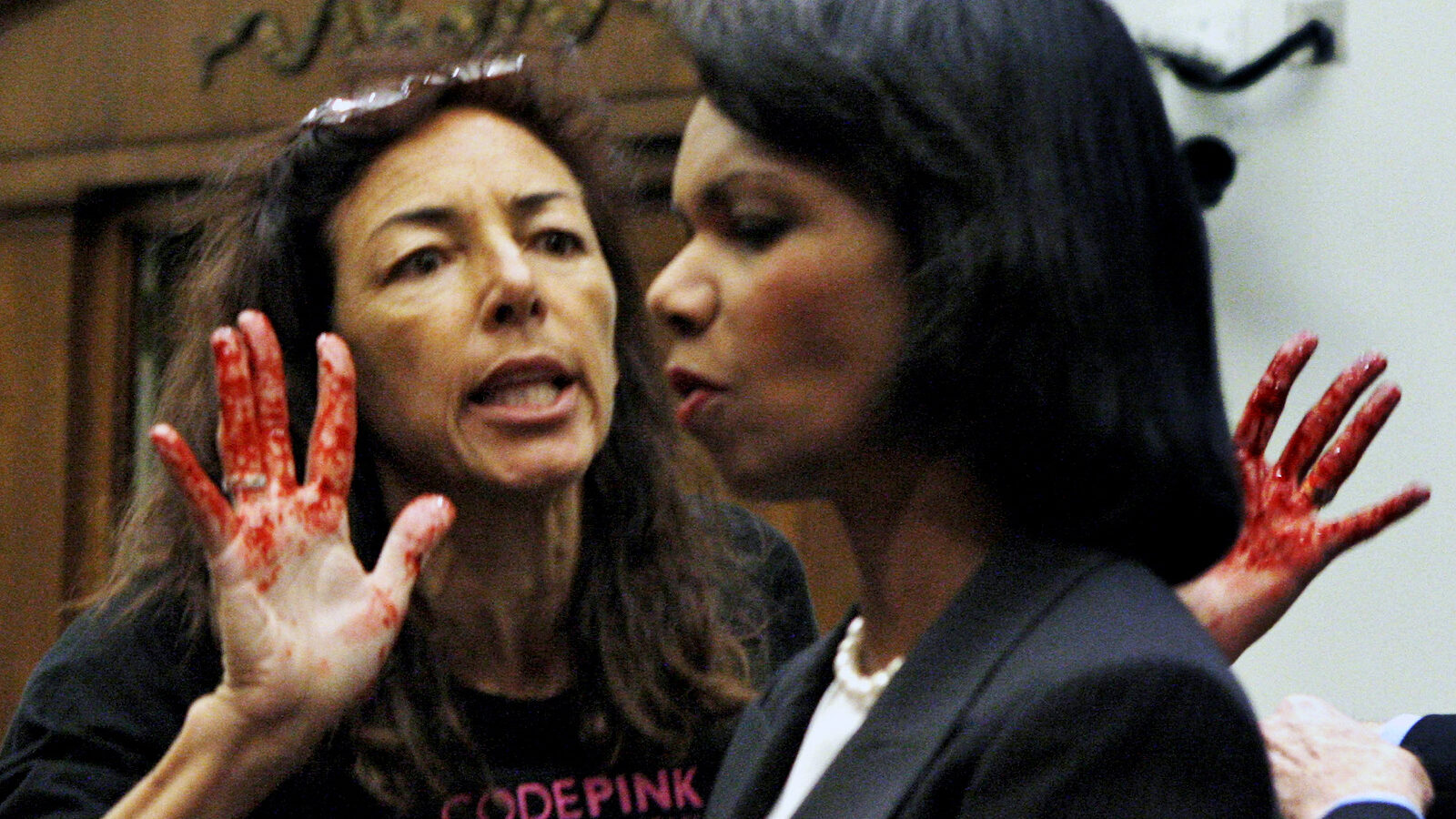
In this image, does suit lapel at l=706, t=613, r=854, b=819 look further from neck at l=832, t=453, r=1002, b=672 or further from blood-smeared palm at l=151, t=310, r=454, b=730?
blood-smeared palm at l=151, t=310, r=454, b=730

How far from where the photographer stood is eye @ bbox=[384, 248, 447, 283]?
175 cm

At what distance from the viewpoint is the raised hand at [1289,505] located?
1364mm

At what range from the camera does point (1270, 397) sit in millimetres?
1411

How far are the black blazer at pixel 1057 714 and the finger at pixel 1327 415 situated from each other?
57 cm

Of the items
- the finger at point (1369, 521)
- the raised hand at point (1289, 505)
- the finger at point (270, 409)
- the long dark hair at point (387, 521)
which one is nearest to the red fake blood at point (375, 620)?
A: the finger at point (270, 409)

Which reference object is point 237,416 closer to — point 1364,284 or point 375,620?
point 375,620

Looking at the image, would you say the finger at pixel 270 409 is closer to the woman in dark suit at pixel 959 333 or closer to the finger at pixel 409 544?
the finger at pixel 409 544

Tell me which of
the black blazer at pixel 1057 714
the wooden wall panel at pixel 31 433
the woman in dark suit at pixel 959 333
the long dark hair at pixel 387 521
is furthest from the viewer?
the wooden wall panel at pixel 31 433

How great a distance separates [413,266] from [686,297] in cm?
83

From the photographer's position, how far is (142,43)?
3482 millimetres

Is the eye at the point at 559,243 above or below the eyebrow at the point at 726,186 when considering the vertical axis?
below

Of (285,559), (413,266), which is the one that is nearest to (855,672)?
(285,559)

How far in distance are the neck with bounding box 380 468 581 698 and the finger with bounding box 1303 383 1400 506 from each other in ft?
2.33

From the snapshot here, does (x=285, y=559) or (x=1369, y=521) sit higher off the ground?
(x=285, y=559)
